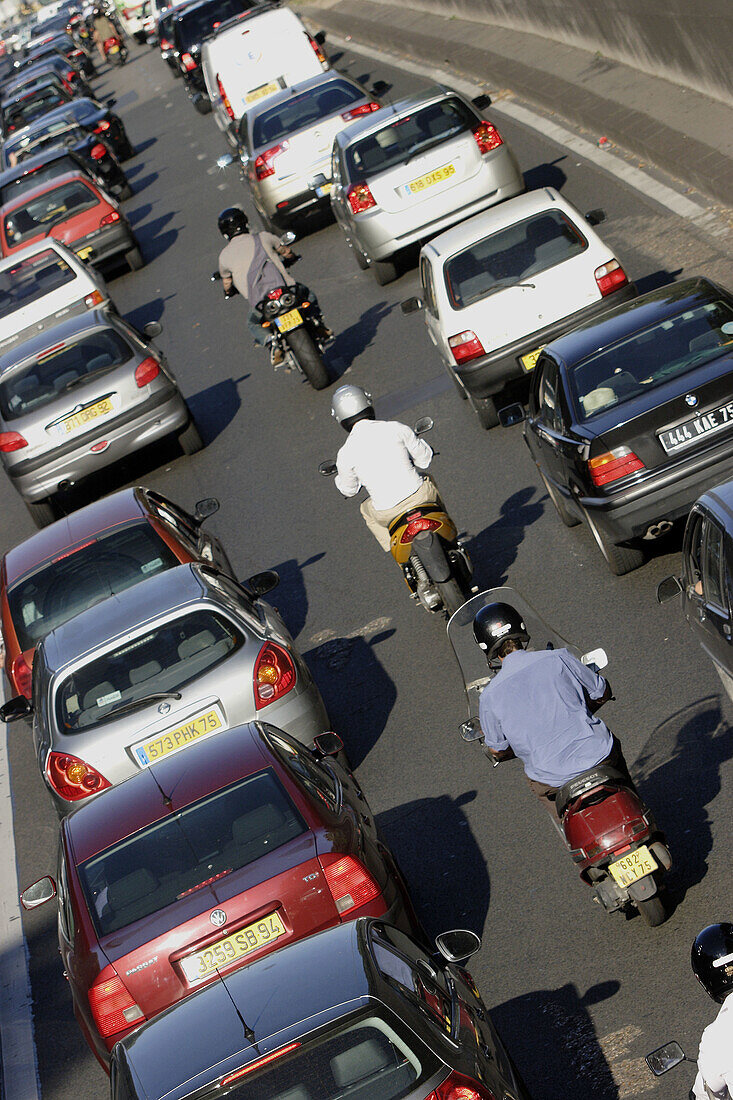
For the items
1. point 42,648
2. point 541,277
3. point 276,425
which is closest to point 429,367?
point 276,425

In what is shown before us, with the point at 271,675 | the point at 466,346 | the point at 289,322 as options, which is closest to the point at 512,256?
the point at 466,346

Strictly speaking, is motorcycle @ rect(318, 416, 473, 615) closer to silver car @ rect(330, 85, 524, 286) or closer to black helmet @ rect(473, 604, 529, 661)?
black helmet @ rect(473, 604, 529, 661)

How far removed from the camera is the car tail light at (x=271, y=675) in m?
9.41

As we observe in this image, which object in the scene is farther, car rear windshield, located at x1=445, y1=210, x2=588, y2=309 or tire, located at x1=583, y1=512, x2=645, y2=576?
car rear windshield, located at x1=445, y1=210, x2=588, y2=309

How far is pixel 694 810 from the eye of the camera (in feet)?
25.8

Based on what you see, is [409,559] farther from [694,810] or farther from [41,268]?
[41,268]

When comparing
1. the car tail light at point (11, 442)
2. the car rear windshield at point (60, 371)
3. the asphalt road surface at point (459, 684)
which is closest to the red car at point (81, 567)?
the asphalt road surface at point (459, 684)

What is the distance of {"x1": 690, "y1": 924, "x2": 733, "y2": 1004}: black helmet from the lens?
14.3ft

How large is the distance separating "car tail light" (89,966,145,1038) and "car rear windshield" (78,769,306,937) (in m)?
0.21

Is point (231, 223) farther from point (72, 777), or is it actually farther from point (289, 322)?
point (72, 777)

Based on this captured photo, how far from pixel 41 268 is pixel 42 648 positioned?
13.1m

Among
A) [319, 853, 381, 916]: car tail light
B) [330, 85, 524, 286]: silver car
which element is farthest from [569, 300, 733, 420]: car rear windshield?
[330, 85, 524, 286]: silver car

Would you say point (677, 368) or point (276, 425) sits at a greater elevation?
Answer: point (677, 368)

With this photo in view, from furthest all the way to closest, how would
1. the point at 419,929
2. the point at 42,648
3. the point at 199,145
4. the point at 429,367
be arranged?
the point at 199,145 < the point at 429,367 < the point at 42,648 < the point at 419,929
